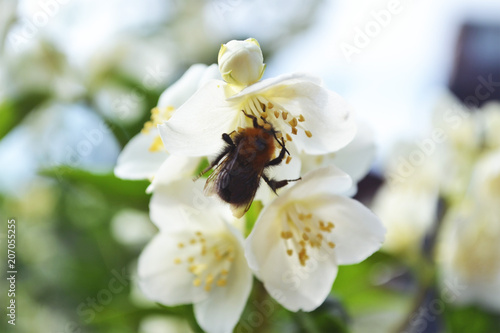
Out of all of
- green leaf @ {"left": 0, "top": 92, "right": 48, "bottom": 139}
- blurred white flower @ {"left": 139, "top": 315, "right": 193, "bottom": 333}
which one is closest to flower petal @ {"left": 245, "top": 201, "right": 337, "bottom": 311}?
blurred white flower @ {"left": 139, "top": 315, "right": 193, "bottom": 333}

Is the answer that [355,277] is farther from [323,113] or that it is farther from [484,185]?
[323,113]

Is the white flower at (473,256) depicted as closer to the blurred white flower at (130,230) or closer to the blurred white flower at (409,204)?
the blurred white flower at (409,204)

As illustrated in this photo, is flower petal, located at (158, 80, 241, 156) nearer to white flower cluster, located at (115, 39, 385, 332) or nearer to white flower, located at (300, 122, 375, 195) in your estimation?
white flower cluster, located at (115, 39, 385, 332)

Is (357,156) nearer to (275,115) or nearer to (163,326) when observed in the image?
(275,115)

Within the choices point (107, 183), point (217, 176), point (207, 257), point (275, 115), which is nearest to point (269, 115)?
A: point (275, 115)

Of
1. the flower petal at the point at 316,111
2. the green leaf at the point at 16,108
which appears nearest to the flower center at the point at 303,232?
the flower petal at the point at 316,111

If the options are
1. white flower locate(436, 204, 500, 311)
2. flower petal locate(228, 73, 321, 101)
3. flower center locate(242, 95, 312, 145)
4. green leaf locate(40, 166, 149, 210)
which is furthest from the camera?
white flower locate(436, 204, 500, 311)
